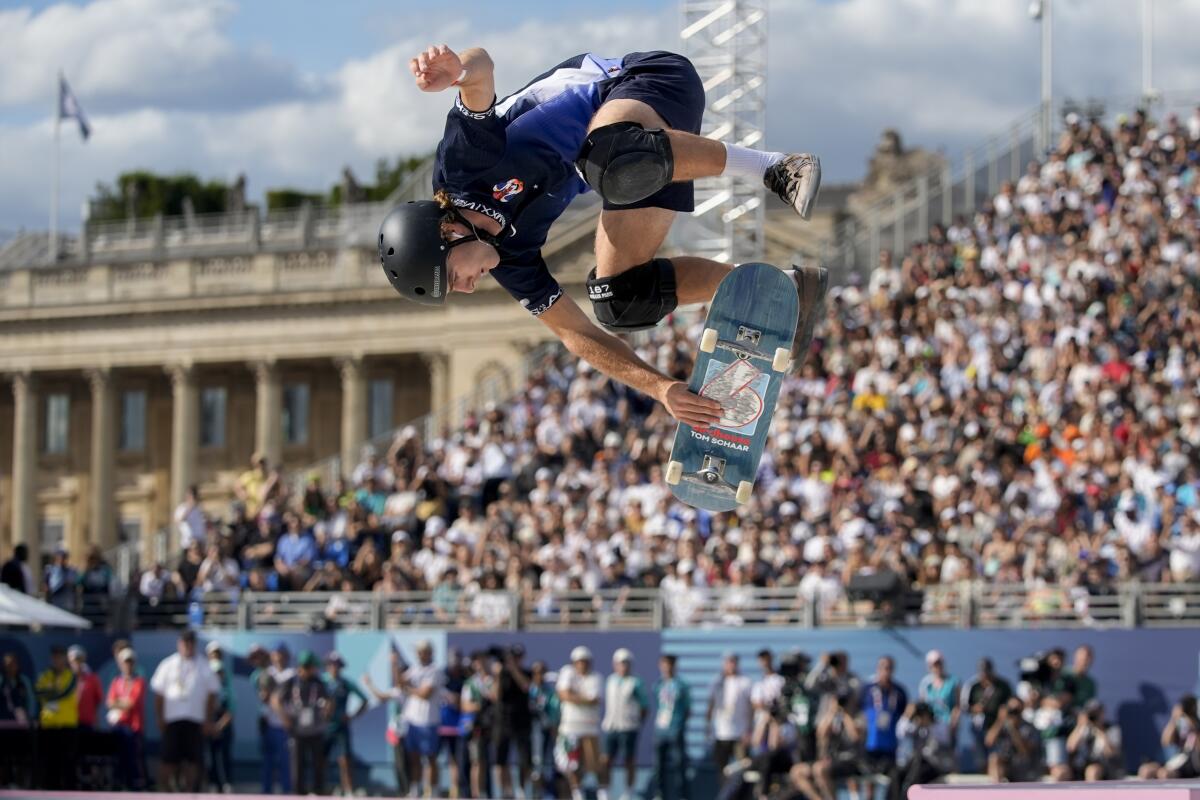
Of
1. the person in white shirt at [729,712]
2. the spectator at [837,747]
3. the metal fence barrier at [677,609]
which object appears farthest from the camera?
the person in white shirt at [729,712]

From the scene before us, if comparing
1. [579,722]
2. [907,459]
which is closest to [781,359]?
[579,722]

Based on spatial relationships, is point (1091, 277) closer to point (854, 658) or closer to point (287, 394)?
point (854, 658)

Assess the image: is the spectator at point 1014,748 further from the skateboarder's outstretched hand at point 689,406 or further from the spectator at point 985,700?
the skateboarder's outstretched hand at point 689,406

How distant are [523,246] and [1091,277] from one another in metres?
14.6

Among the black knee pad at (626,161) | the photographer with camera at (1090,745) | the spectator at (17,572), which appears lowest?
the photographer with camera at (1090,745)

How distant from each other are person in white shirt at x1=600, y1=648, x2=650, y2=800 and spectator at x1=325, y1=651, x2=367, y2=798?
121 inches

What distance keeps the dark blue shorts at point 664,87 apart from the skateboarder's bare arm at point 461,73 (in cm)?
67

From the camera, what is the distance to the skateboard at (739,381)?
8.68 metres

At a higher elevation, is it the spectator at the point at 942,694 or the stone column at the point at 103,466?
the stone column at the point at 103,466

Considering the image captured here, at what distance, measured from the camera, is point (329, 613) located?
70.1 feet

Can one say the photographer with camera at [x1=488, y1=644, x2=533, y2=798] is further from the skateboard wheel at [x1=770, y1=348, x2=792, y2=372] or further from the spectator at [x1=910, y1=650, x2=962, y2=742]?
the skateboard wheel at [x1=770, y1=348, x2=792, y2=372]

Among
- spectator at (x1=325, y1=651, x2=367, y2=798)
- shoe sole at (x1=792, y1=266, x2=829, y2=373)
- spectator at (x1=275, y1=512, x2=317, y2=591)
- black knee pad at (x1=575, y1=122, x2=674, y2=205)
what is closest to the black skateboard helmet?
black knee pad at (x1=575, y1=122, x2=674, y2=205)

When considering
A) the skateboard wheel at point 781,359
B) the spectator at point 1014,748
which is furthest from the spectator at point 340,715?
the skateboard wheel at point 781,359

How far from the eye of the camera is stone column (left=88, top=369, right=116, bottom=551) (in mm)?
60172
